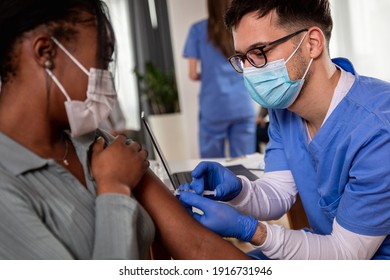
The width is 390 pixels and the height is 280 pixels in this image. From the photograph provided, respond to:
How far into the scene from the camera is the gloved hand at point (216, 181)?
3.85ft

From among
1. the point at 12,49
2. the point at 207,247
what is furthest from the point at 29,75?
the point at 207,247

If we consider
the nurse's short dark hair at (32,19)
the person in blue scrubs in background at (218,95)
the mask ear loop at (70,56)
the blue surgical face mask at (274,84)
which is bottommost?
the person in blue scrubs in background at (218,95)

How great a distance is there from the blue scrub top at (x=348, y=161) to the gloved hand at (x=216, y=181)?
16cm

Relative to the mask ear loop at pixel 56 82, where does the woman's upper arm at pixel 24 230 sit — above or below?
below

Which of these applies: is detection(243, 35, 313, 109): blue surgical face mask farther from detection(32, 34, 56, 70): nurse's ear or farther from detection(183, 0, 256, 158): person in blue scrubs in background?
detection(183, 0, 256, 158): person in blue scrubs in background

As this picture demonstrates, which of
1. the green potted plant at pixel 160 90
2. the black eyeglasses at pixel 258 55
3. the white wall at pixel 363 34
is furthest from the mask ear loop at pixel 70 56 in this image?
the green potted plant at pixel 160 90

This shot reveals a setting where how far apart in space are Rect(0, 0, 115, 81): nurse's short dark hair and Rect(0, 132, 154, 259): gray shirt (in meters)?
0.14

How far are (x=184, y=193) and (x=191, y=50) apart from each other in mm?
1698

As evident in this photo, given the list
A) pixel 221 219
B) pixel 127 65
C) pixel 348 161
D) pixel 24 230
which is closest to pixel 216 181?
pixel 221 219

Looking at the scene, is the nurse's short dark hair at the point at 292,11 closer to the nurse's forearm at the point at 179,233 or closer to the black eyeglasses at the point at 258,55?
the black eyeglasses at the point at 258,55

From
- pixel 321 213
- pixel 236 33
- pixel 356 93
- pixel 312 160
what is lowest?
pixel 321 213

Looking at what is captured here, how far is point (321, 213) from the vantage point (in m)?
1.22

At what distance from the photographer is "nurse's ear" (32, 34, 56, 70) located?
0.82m
